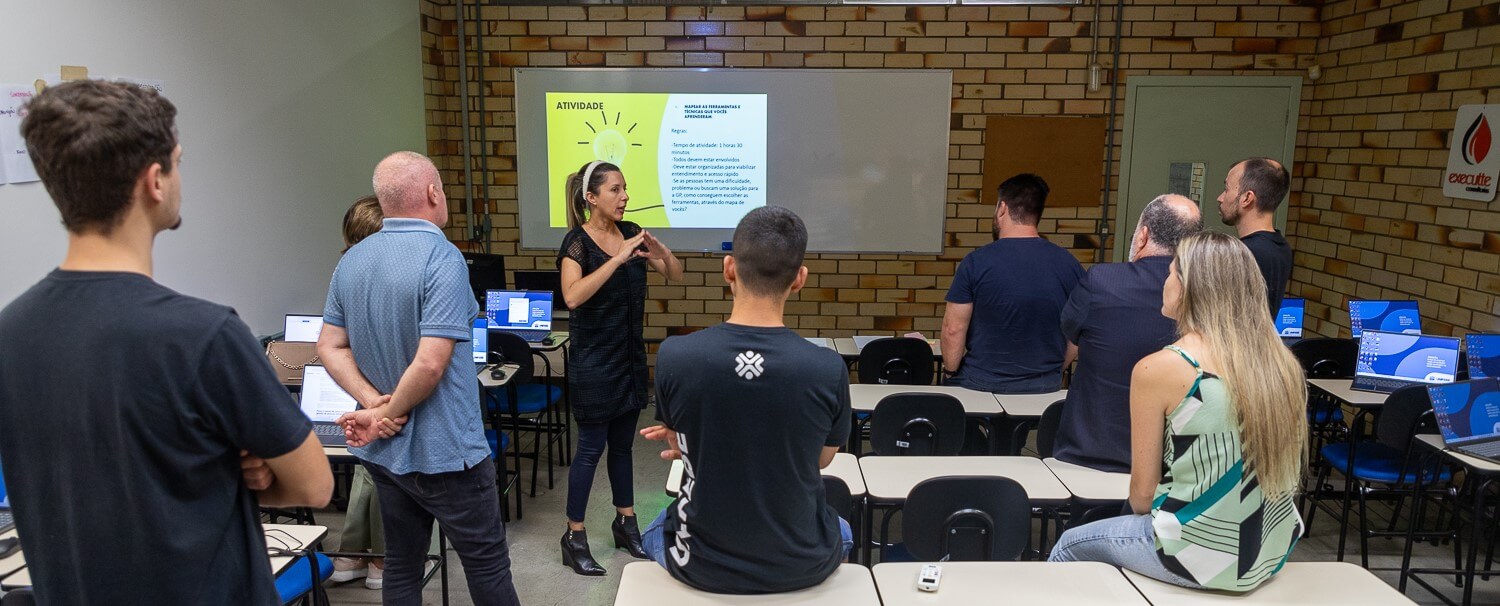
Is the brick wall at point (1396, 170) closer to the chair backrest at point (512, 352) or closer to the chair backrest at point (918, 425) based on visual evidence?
the chair backrest at point (918, 425)

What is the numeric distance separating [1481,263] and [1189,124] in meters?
1.99

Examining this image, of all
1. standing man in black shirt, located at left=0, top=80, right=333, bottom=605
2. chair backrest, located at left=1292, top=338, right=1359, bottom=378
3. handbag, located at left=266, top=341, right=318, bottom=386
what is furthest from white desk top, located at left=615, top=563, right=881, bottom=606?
chair backrest, located at left=1292, top=338, right=1359, bottom=378

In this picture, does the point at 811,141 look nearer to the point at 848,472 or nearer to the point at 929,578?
the point at 848,472

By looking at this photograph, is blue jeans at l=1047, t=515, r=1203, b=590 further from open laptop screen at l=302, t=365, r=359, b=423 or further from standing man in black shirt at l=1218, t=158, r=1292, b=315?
open laptop screen at l=302, t=365, r=359, b=423

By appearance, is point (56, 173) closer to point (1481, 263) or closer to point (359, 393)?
point (359, 393)

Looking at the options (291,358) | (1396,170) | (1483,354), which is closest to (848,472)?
(291,358)

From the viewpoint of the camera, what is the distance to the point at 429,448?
2166mm

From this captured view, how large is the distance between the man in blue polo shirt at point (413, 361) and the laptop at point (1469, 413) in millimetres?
3160

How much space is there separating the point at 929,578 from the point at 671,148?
4.37 meters

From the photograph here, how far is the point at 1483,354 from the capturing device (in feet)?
12.0

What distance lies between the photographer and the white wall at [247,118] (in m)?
2.95

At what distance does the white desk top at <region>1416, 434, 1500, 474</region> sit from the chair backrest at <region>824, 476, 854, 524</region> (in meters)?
2.14

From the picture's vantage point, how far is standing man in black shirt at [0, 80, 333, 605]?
1.10 m

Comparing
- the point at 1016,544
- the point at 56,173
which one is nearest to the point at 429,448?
the point at 56,173
